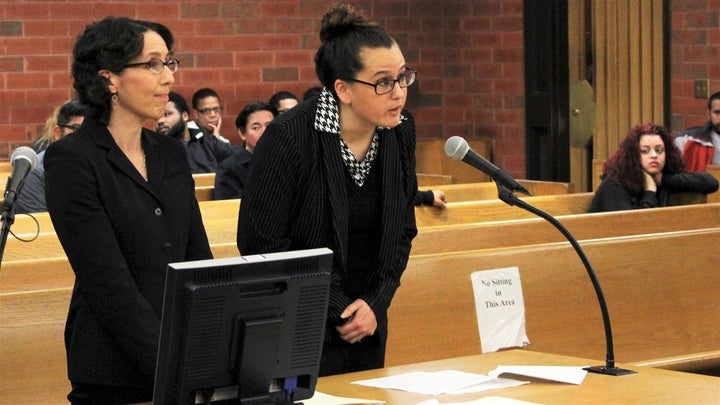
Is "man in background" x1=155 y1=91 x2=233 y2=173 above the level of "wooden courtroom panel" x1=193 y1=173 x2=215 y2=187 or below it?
above

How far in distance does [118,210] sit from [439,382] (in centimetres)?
77

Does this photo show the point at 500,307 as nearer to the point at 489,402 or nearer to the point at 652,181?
the point at 489,402

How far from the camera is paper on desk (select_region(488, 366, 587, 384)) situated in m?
2.77

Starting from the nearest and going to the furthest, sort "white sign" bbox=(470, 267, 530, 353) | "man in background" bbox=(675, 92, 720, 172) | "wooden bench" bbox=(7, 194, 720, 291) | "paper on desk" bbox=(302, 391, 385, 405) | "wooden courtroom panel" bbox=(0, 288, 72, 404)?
"paper on desk" bbox=(302, 391, 385, 405)
"wooden courtroom panel" bbox=(0, 288, 72, 404)
"wooden bench" bbox=(7, 194, 720, 291)
"white sign" bbox=(470, 267, 530, 353)
"man in background" bbox=(675, 92, 720, 172)

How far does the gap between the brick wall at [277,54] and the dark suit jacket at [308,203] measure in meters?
6.11

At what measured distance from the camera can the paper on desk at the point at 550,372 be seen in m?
2.77

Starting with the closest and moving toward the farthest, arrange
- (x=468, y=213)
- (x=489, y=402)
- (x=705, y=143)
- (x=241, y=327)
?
1. (x=241, y=327)
2. (x=489, y=402)
3. (x=468, y=213)
4. (x=705, y=143)

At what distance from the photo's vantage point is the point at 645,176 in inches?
245

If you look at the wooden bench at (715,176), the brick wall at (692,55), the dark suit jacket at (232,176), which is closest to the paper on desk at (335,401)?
the dark suit jacket at (232,176)

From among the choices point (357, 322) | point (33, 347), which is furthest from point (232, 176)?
point (357, 322)

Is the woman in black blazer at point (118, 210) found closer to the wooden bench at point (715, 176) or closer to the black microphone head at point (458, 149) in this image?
the black microphone head at point (458, 149)

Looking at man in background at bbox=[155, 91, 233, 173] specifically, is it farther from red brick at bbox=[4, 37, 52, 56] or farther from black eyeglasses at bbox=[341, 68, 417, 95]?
black eyeglasses at bbox=[341, 68, 417, 95]

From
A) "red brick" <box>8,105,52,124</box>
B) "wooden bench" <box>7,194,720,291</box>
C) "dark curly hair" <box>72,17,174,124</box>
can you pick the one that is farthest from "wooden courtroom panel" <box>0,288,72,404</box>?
"red brick" <box>8,105,52,124</box>

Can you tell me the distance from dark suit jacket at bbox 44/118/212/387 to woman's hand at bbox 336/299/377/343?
1.51 ft
